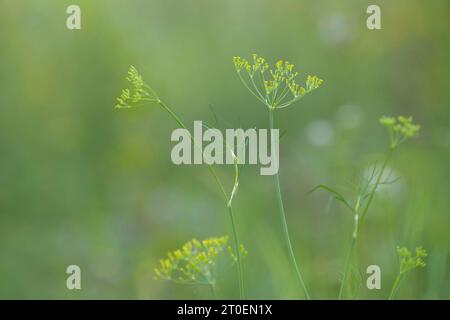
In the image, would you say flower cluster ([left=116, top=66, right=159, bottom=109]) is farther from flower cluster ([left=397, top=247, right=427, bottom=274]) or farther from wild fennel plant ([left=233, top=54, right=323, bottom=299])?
flower cluster ([left=397, top=247, right=427, bottom=274])

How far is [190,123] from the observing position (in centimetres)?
343

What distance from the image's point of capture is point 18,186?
3.00 m

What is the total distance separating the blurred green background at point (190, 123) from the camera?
2.61 metres

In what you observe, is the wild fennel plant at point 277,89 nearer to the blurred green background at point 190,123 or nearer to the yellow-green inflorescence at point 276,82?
the yellow-green inflorescence at point 276,82

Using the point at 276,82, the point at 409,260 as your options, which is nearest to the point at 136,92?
the point at 276,82

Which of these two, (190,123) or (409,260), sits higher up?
(190,123)

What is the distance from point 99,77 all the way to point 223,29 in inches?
37.4

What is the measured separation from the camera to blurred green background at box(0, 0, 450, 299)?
2.61 metres

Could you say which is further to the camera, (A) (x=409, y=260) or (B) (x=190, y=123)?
(B) (x=190, y=123)

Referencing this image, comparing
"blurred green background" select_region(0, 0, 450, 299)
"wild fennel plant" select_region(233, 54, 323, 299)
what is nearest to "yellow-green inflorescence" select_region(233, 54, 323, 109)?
"wild fennel plant" select_region(233, 54, 323, 299)

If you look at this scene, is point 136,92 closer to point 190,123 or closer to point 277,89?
point 277,89

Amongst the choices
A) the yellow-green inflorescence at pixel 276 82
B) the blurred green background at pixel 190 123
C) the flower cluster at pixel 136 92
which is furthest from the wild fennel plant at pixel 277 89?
the blurred green background at pixel 190 123

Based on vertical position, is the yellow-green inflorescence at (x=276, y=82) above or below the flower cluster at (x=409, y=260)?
above

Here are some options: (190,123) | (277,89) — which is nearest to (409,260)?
(277,89)
